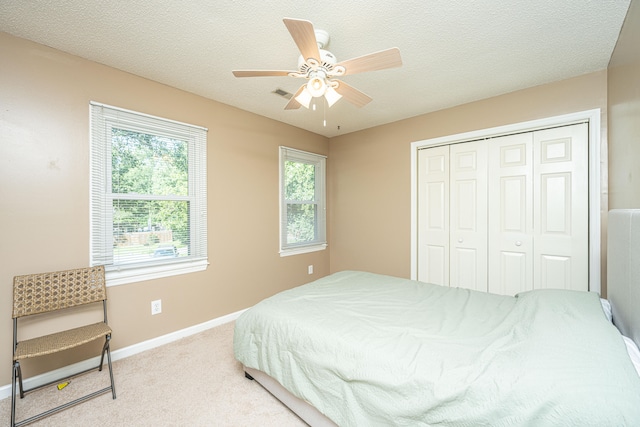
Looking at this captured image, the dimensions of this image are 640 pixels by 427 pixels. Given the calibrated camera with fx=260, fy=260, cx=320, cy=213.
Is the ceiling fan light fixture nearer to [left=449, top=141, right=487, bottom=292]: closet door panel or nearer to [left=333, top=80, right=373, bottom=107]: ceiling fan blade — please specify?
[left=333, top=80, right=373, bottom=107]: ceiling fan blade

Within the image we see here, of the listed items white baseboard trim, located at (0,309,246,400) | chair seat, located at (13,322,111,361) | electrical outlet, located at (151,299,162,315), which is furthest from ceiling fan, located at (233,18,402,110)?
white baseboard trim, located at (0,309,246,400)

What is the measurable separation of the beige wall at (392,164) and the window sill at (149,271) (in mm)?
2148

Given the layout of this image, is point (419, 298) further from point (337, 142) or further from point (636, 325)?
point (337, 142)

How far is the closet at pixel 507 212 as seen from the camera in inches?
95.7

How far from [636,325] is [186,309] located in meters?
3.21

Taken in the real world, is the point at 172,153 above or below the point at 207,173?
above

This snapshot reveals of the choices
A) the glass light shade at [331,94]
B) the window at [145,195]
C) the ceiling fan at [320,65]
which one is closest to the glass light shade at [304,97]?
the ceiling fan at [320,65]

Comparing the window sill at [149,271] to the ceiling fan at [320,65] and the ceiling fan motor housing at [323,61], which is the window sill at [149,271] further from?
the ceiling fan motor housing at [323,61]

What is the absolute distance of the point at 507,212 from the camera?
2.77 meters

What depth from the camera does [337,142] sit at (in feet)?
13.8

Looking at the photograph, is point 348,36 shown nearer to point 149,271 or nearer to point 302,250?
point 149,271

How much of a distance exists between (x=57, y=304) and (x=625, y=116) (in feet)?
13.7

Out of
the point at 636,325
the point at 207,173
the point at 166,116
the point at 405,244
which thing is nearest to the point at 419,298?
the point at 636,325

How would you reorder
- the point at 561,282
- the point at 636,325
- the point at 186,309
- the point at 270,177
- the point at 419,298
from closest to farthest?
the point at 636,325 → the point at 419,298 → the point at 561,282 → the point at 186,309 → the point at 270,177
